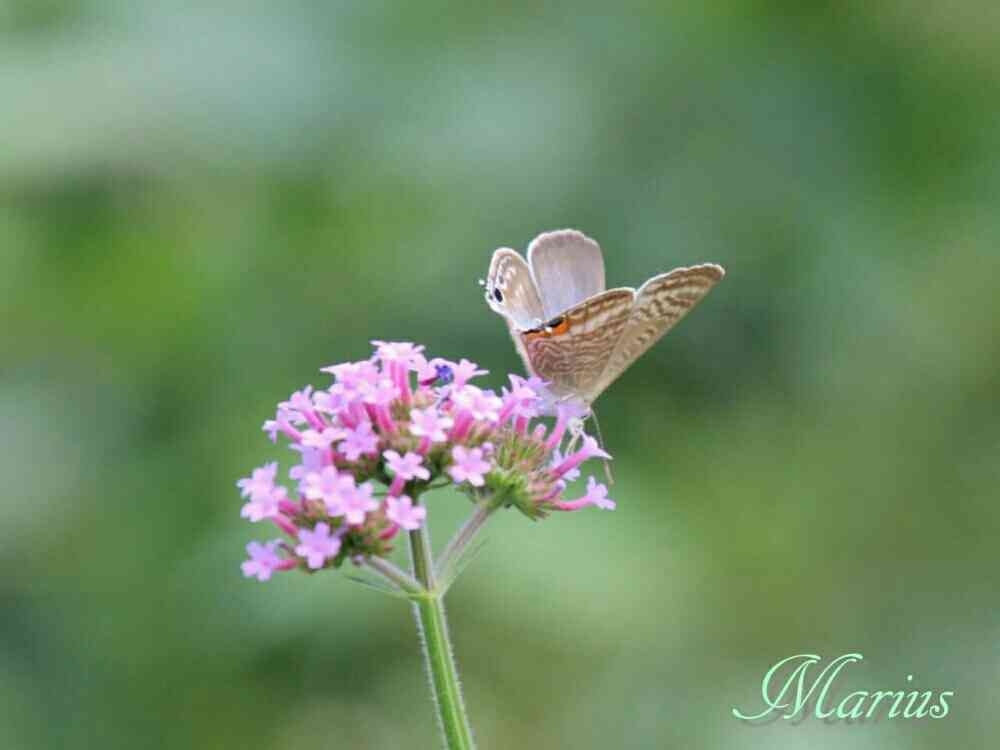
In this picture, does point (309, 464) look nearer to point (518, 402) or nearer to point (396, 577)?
point (396, 577)

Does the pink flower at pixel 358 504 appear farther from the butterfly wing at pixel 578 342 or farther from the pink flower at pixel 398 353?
the butterfly wing at pixel 578 342

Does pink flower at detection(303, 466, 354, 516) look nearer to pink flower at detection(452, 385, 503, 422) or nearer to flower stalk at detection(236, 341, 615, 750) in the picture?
flower stalk at detection(236, 341, 615, 750)

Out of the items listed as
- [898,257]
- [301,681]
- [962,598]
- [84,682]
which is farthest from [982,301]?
[84,682]

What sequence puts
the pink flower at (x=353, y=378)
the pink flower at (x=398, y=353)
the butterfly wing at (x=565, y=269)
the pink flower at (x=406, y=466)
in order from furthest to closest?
the butterfly wing at (x=565, y=269) → the pink flower at (x=398, y=353) → the pink flower at (x=353, y=378) → the pink flower at (x=406, y=466)

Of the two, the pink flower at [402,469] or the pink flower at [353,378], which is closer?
the pink flower at [402,469]

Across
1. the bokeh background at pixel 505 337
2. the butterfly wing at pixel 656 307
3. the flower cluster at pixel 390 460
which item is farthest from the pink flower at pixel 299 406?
the bokeh background at pixel 505 337

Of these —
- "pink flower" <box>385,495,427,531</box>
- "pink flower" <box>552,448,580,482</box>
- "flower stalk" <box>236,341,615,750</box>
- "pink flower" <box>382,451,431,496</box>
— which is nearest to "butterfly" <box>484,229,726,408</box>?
"flower stalk" <box>236,341,615,750</box>

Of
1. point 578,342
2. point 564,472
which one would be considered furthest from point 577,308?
point 564,472

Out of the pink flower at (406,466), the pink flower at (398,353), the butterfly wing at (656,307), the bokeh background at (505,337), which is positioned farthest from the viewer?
the bokeh background at (505,337)
